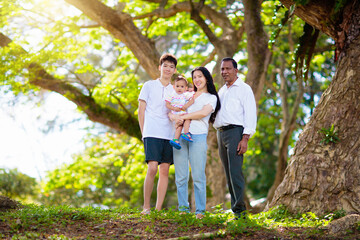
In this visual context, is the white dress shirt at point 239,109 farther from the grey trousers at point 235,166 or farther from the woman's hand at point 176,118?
the woman's hand at point 176,118

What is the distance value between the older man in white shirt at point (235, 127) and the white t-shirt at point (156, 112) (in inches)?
27.0

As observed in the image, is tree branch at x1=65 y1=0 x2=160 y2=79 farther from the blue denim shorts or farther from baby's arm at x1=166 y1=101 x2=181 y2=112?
the blue denim shorts

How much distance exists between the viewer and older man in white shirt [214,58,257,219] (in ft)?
18.1


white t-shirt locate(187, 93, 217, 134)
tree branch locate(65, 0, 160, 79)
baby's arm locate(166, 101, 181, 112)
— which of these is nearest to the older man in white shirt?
white t-shirt locate(187, 93, 217, 134)

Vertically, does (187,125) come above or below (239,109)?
below

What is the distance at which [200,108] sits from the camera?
221 inches

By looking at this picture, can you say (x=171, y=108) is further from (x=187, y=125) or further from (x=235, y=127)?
(x=235, y=127)

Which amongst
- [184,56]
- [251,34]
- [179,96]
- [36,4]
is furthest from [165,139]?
[184,56]

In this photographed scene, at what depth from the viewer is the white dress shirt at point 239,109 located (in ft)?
18.2

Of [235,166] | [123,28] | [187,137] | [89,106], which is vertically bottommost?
[235,166]

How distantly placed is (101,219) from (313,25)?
4.39 m

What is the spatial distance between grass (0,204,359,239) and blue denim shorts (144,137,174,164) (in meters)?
0.70

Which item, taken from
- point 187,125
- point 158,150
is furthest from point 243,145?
point 158,150

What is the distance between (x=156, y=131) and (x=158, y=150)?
0.26 metres
